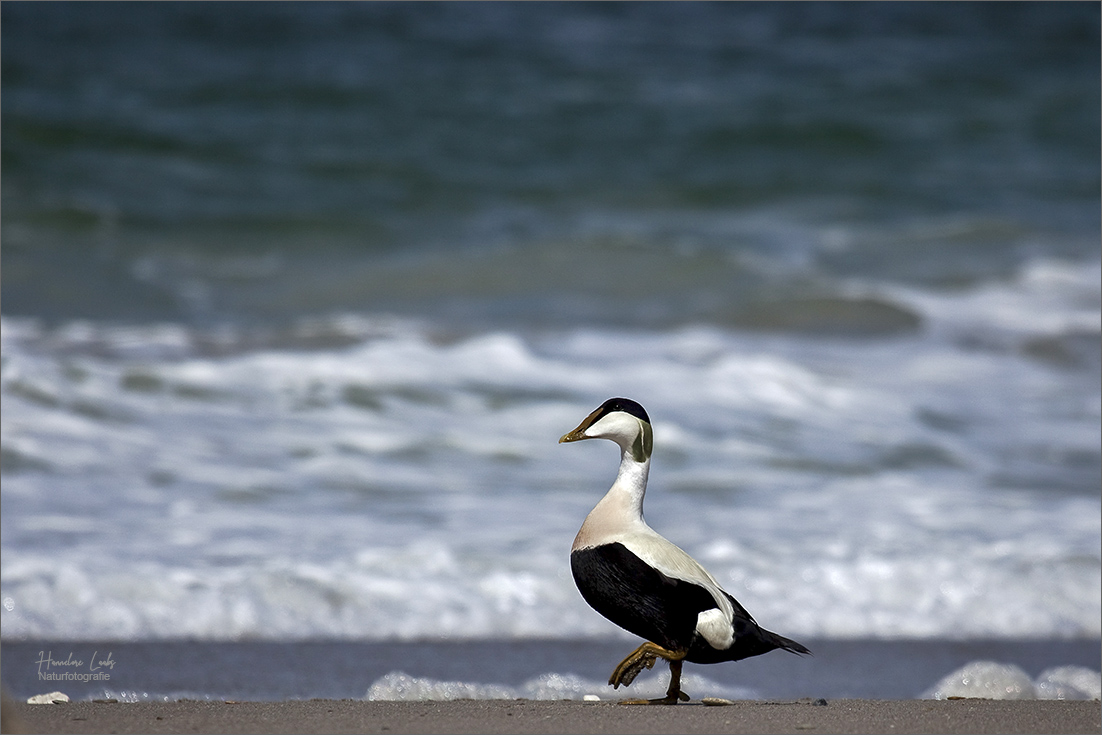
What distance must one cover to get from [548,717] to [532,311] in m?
6.16

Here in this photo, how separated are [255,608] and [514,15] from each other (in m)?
11.9

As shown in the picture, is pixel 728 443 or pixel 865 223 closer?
pixel 728 443

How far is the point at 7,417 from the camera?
5.22 m

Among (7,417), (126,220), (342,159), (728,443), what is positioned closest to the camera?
(7,417)

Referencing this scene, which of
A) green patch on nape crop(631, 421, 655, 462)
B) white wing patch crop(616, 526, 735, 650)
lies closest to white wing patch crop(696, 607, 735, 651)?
white wing patch crop(616, 526, 735, 650)

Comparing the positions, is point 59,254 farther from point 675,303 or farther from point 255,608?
point 255,608

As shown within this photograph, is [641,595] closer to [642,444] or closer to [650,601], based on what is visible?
[650,601]

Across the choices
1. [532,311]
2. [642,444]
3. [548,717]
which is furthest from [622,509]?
[532,311]

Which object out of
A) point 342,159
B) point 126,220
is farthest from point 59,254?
point 342,159

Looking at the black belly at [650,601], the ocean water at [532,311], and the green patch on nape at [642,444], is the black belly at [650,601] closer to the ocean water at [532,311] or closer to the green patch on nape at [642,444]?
the green patch on nape at [642,444]

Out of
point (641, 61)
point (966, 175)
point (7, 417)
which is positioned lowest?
point (7, 417)

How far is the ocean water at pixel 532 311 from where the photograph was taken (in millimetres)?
3979

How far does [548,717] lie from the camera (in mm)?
2426

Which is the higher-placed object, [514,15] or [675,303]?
[514,15]
